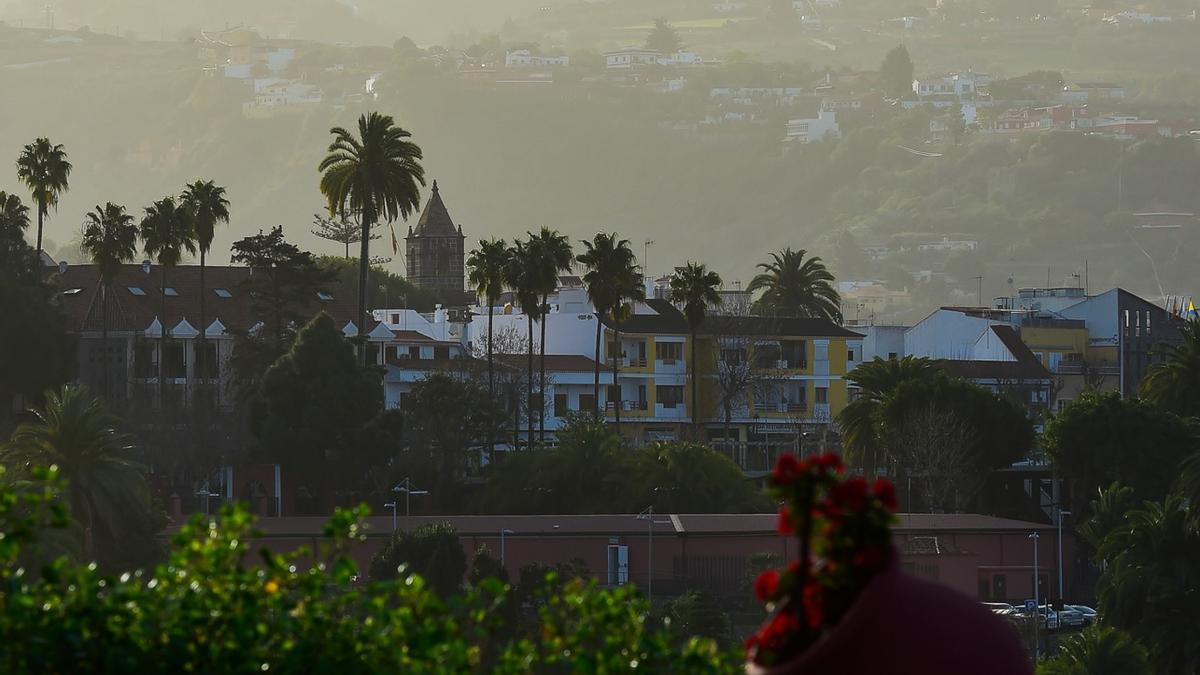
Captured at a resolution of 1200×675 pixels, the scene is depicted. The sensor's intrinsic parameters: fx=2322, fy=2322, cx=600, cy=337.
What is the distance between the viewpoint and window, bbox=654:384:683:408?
11161cm

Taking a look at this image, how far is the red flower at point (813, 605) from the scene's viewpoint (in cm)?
1165

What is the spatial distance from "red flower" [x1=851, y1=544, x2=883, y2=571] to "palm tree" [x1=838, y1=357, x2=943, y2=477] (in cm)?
7039

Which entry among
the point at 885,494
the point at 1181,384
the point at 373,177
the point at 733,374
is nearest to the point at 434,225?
the point at 733,374

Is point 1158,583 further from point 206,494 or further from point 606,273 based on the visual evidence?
point 606,273

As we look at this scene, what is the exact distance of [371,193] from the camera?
86.1 metres

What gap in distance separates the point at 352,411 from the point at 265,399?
3.20 metres

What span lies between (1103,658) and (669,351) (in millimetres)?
63976

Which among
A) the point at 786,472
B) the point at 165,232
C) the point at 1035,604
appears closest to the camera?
the point at 786,472

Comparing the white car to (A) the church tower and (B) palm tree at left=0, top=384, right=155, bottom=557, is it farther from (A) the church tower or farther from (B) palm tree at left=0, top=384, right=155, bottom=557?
(A) the church tower

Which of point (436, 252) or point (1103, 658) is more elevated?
point (436, 252)

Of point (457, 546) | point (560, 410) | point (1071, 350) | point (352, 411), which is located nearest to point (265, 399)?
point (352, 411)

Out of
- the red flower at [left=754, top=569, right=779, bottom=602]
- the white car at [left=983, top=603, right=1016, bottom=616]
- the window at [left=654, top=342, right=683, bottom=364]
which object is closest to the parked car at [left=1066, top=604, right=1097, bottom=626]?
the white car at [left=983, top=603, right=1016, bottom=616]

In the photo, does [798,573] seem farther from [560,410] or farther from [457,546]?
[560,410]

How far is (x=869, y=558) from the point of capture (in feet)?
37.7
